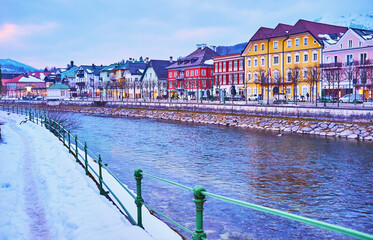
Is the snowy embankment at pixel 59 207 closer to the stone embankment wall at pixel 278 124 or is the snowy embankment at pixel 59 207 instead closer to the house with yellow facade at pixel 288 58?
the stone embankment wall at pixel 278 124

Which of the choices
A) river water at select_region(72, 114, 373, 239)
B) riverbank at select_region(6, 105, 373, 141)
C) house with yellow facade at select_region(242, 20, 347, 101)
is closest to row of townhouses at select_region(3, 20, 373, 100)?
house with yellow facade at select_region(242, 20, 347, 101)

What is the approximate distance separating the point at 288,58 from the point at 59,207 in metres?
54.1

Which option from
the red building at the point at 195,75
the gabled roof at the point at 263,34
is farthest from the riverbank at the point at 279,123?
the gabled roof at the point at 263,34

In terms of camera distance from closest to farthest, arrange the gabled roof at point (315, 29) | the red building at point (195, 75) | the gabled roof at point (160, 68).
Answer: the gabled roof at point (315, 29) → the red building at point (195, 75) → the gabled roof at point (160, 68)

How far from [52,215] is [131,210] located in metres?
1.71

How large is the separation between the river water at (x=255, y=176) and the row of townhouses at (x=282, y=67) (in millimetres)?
13859

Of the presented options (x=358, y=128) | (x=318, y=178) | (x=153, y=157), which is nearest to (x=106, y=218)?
(x=318, y=178)

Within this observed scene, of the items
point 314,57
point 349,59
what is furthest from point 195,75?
point 349,59

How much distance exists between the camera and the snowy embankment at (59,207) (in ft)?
22.5

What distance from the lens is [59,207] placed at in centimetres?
820

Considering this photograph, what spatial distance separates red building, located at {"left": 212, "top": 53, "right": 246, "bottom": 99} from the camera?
66.4 meters

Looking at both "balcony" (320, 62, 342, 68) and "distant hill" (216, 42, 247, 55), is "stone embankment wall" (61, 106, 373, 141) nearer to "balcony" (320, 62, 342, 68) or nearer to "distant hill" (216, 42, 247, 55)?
"balcony" (320, 62, 342, 68)

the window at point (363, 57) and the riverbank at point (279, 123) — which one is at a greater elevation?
the window at point (363, 57)

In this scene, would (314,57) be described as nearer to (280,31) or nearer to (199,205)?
(280,31)
